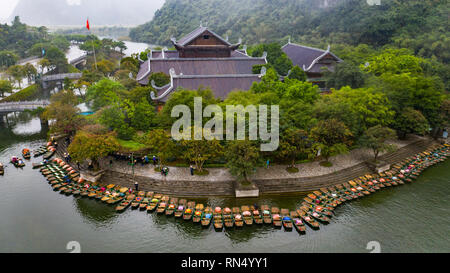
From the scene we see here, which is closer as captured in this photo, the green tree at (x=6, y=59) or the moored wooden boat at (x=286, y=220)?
the moored wooden boat at (x=286, y=220)

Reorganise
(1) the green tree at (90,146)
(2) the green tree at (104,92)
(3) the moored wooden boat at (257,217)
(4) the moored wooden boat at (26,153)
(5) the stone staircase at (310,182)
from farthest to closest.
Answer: (2) the green tree at (104,92) < (4) the moored wooden boat at (26,153) < (5) the stone staircase at (310,182) < (1) the green tree at (90,146) < (3) the moored wooden boat at (257,217)

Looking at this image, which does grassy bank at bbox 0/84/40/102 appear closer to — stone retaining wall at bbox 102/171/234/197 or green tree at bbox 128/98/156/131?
green tree at bbox 128/98/156/131

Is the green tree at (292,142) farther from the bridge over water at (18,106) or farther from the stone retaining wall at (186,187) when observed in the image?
the bridge over water at (18,106)

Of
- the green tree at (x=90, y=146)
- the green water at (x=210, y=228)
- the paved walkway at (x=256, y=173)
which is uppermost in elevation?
the green tree at (x=90, y=146)

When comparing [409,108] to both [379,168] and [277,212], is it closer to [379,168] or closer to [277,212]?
[379,168]

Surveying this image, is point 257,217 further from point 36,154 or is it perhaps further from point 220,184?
point 36,154

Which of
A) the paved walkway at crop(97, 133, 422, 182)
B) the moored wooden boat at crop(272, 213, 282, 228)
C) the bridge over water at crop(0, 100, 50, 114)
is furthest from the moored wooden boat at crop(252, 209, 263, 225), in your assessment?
the bridge over water at crop(0, 100, 50, 114)

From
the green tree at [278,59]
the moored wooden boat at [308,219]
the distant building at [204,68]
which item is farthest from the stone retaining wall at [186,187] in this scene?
the green tree at [278,59]
